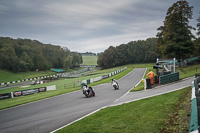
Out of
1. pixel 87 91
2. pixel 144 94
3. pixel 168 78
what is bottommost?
pixel 87 91

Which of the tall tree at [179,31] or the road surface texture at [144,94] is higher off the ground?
the tall tree at [179,31]

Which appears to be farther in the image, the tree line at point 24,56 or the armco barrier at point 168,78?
the tree line at point 24,56

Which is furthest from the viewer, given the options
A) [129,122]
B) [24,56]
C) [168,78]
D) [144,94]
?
[24,56]

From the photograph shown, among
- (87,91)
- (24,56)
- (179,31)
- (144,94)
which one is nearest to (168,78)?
(144,94)

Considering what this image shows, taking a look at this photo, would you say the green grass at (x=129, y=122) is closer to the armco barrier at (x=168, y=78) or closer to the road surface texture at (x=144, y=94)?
the road surface texture at (x=144, y=94)

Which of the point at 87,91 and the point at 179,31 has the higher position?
the point at 179,31

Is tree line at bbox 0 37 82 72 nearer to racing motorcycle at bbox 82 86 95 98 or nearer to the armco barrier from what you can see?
racing motorcycle at bbox 82 86 95 98

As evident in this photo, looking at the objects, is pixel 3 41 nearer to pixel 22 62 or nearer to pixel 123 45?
pixel 22 62

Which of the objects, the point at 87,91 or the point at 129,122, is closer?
the point at 129,122

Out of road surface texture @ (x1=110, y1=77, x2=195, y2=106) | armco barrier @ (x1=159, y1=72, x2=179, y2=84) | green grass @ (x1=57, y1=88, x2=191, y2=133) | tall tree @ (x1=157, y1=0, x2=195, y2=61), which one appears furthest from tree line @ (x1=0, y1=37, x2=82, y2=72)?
green grass @ (x1=57, y1=88, x2=191, y2=133)

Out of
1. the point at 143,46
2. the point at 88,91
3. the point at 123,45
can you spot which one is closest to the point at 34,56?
the point at 123,45

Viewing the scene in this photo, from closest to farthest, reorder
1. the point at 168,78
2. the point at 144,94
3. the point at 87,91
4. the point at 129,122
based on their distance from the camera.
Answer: the point at 129,122 < the point at 144,94 < the point at 87,91 < the point at 168,78

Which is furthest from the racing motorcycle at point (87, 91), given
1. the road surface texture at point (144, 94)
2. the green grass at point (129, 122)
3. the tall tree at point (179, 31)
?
the tall tree at point (179, 31)

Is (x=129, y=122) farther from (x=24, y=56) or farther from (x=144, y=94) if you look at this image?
(x=24, y=56)
